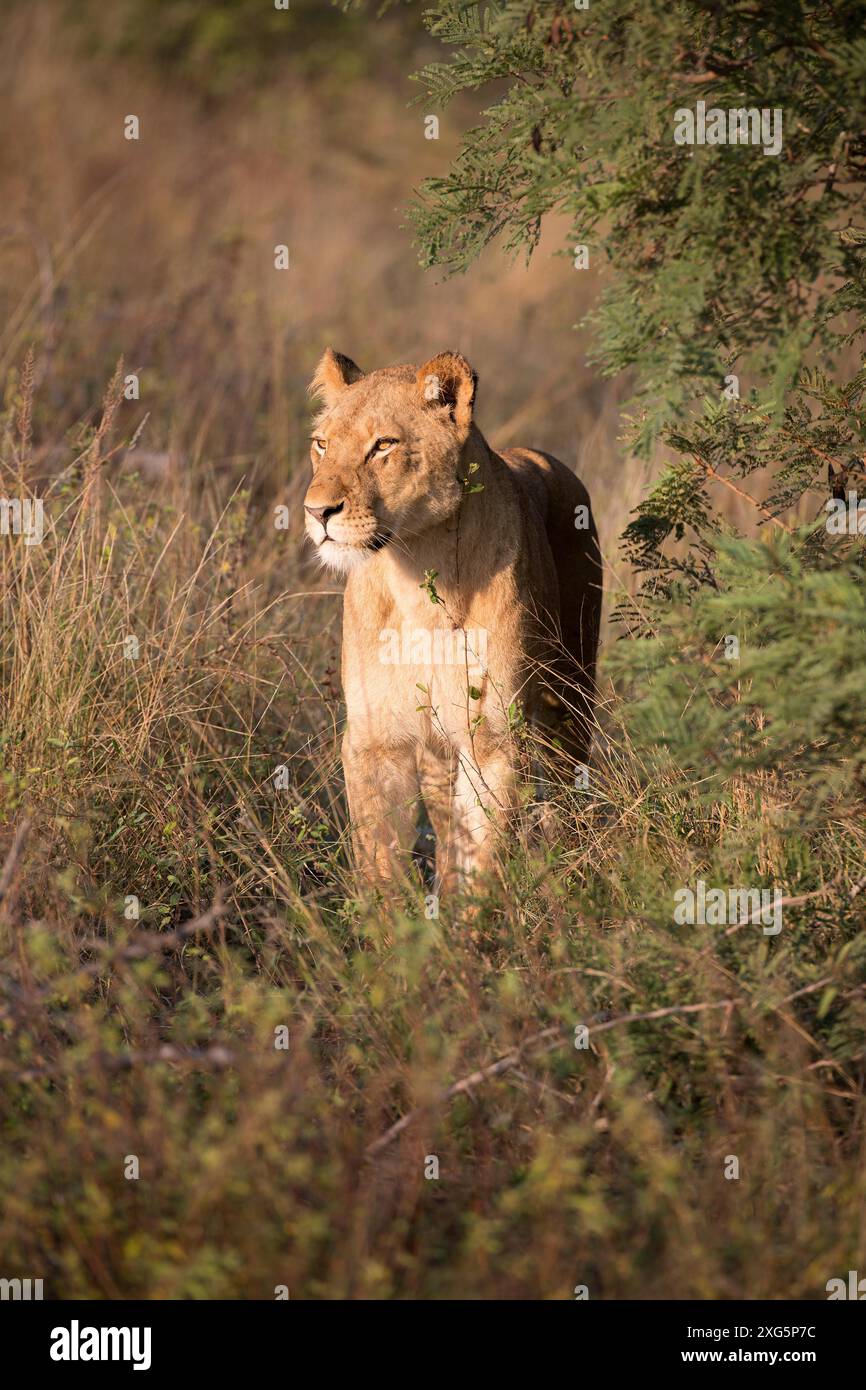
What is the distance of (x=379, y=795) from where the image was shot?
204 inches

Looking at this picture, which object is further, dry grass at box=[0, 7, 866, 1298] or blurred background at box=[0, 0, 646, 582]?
blurred background at box=[0, 0, 646, 582]

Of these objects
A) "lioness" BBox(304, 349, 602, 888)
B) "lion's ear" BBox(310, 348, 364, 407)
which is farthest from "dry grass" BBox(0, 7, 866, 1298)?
"lion's ear" BBox(310, 348, 364, 407)

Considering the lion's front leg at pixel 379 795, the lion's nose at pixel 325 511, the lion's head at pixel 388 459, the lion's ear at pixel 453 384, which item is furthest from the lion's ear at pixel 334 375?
the lion's front leg at pixel 379 795

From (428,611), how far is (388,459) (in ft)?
1.84

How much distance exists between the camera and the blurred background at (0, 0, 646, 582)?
29.6 feet

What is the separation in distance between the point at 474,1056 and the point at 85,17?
19.2 metres

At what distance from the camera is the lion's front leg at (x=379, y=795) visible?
5113 millimetres

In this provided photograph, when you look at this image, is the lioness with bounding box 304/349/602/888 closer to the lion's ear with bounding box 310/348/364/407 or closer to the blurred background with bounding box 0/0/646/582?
the lion's ear with bounding box 310/348/364/407

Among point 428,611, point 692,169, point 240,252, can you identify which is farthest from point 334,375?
point 240,252

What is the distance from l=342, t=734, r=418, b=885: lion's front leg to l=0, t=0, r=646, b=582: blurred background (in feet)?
5.60

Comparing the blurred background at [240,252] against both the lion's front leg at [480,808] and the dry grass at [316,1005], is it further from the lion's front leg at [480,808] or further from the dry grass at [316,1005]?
the lion's front leg at [480,808]

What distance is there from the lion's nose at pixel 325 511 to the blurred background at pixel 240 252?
3.15 ft

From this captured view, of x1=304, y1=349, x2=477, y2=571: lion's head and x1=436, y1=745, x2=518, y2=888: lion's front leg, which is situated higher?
x1=304, y1=349, x2=477, y2=571: lion's head
